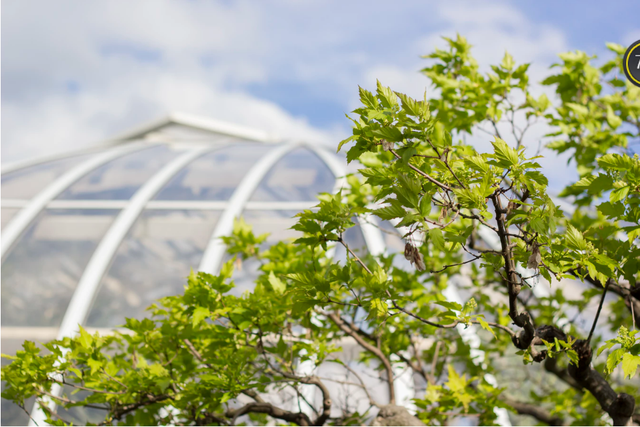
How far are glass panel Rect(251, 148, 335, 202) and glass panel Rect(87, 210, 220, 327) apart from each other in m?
1.05

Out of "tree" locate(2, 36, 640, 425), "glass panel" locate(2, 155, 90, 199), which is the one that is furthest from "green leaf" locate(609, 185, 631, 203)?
"glass panel" locate(2, 155, 90, 199)

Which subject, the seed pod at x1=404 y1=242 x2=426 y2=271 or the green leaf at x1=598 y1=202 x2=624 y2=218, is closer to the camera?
the seed pod at x1=404 y1=242 x2=426 y2=271

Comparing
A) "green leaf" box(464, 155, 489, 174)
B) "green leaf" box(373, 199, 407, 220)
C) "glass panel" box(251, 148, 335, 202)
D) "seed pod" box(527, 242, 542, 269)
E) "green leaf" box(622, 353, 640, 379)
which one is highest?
"glass panel" box(251, 148, 335, 202)

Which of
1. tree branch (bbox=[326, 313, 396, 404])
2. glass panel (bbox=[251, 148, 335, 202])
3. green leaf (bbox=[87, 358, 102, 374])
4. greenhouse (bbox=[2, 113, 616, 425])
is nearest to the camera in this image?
green leaf (bbox=[87, 358, 102, 374])

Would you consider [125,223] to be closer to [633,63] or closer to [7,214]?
[7,214]

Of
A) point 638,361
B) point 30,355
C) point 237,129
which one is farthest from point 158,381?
point 237,129

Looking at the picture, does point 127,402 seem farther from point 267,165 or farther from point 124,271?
point 267,165

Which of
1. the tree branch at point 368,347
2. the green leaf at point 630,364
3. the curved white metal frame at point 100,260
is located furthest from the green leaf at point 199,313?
the curved white metal frame at point 100,260

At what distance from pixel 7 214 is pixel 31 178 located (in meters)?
1.44

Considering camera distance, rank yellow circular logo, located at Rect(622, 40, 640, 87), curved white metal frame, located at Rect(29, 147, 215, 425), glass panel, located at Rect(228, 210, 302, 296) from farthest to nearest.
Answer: glass panel, located at Rect(228, 210, 302, 296) < curved white metal frame, located at Rect(29, 147, 215, 425) < yellow circular logo, located at Rect(622, 40, 640, 87)

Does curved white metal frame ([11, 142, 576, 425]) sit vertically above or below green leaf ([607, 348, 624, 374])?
above

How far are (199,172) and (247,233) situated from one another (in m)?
5.16

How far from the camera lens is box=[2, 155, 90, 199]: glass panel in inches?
316

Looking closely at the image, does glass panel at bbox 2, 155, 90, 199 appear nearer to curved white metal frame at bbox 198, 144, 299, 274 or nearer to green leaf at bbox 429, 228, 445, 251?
curved white metal frame at bbox 198, 144, 299, 274
